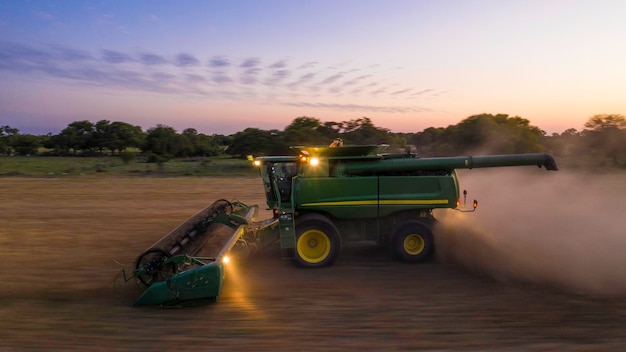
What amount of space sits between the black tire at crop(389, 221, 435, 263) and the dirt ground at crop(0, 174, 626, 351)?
0.17 meters

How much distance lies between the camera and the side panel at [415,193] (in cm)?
782

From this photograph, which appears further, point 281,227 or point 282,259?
point 282,259

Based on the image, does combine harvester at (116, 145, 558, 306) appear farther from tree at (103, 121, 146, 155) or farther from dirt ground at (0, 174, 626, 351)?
tree at (103, 121, 146, 155)

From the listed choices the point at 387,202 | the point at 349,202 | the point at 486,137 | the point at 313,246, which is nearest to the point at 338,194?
the point at 349,202

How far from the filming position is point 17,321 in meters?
5.56

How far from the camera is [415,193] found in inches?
309

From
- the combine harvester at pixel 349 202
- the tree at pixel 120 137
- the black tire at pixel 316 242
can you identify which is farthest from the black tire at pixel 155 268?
the tree at pixel 120 137

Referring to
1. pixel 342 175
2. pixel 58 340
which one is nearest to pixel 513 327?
pixel 342 175

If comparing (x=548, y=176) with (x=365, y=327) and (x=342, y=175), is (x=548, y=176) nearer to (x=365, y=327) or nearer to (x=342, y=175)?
(x=342, y=175)

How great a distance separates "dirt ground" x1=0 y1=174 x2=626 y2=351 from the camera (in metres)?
4.95

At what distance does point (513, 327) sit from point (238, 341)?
3.03m

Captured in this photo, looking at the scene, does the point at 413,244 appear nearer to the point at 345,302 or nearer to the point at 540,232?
the point at 345,302

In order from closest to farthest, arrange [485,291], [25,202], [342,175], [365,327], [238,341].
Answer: [238,341], [365,327], [485,291], [342,175], [25,202]

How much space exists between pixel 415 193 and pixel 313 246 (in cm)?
192
